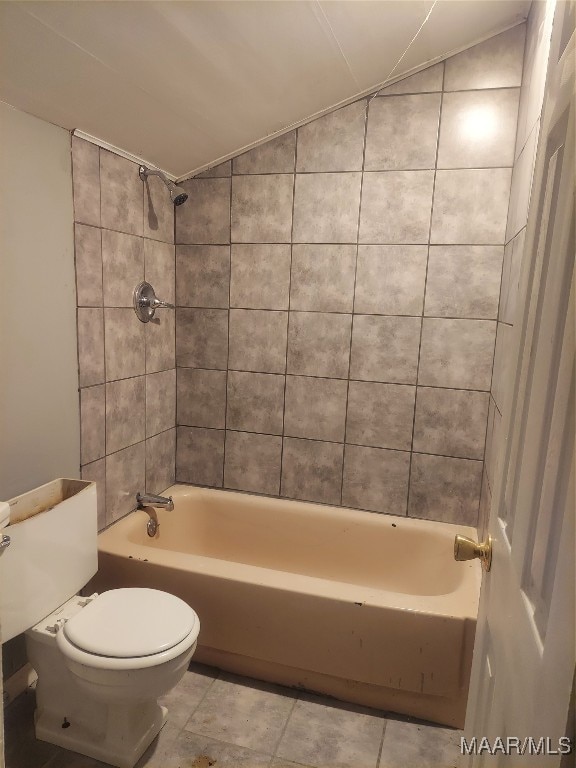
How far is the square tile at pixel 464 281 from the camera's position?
6.79 ft

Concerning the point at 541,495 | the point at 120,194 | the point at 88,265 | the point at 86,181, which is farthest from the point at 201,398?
the point at 541,495

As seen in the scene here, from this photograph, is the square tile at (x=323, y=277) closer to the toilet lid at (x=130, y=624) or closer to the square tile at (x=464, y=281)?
the square tile at (x=464, y=281)

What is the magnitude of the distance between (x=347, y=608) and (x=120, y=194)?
6.10 feet

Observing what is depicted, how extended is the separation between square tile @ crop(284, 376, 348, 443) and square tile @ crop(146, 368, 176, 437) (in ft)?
2.05

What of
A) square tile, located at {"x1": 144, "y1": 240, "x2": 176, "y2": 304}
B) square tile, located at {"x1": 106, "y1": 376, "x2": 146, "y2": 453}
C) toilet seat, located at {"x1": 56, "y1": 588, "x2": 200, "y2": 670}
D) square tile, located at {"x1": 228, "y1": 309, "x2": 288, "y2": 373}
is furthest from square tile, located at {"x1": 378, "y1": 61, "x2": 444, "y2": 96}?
toilet seat, located at {"x1": 56, "y1": 588, "x2": 200, "y2": 670}

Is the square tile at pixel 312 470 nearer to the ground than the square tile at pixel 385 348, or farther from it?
nearer to the ground

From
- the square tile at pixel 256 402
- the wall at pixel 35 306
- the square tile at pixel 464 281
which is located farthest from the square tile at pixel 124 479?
the square tile at pixel 464 281

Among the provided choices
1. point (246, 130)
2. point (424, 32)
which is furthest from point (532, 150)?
point (246, 130)

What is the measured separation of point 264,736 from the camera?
1.62 meters

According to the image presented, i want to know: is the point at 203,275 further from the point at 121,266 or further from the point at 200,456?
the point at 200,456

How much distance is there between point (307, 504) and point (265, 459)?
0.31m

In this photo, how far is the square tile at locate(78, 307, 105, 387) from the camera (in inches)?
74.5

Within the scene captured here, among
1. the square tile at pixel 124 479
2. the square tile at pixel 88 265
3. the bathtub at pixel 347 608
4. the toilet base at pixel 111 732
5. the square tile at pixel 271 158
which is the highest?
the square tile at pixel 271 158

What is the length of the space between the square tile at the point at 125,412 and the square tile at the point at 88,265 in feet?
1.24
